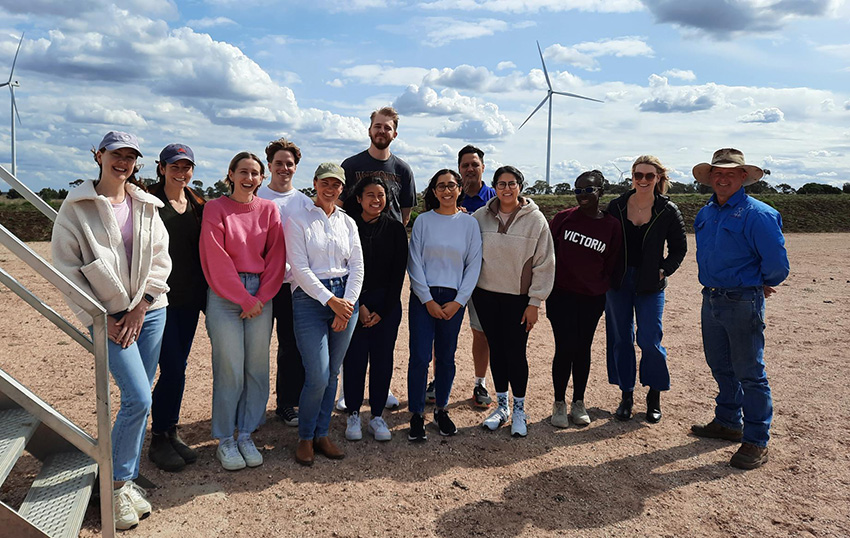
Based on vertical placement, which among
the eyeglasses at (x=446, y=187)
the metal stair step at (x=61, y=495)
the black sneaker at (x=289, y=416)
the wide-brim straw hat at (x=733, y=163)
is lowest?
the black sneaker at (x=289, y=416)

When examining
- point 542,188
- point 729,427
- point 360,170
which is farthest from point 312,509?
point 542,188

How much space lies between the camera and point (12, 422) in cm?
356

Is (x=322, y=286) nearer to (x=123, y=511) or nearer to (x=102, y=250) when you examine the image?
→ (x=102, y=250)

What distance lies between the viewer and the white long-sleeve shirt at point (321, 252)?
4.43 m

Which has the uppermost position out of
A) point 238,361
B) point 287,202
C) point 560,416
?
point 287,202

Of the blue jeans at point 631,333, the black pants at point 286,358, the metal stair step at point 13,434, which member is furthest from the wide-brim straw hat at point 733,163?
the metal stair step at point 13,434

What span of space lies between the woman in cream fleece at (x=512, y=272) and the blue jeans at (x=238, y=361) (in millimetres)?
1951

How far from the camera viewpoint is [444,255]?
5113 millimetres

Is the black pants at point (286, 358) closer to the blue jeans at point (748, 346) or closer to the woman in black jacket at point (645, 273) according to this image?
the woman in black jacket at point (645, 273)

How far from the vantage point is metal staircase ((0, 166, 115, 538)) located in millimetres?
2943

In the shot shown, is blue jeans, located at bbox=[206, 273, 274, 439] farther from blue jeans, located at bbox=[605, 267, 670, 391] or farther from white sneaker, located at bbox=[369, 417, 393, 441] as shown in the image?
blue jeans, located at bbox=[605, 267, 670, 391]

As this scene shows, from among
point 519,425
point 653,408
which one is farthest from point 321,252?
point 653,408

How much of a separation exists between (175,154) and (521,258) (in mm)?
2926

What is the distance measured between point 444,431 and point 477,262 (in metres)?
1.59
